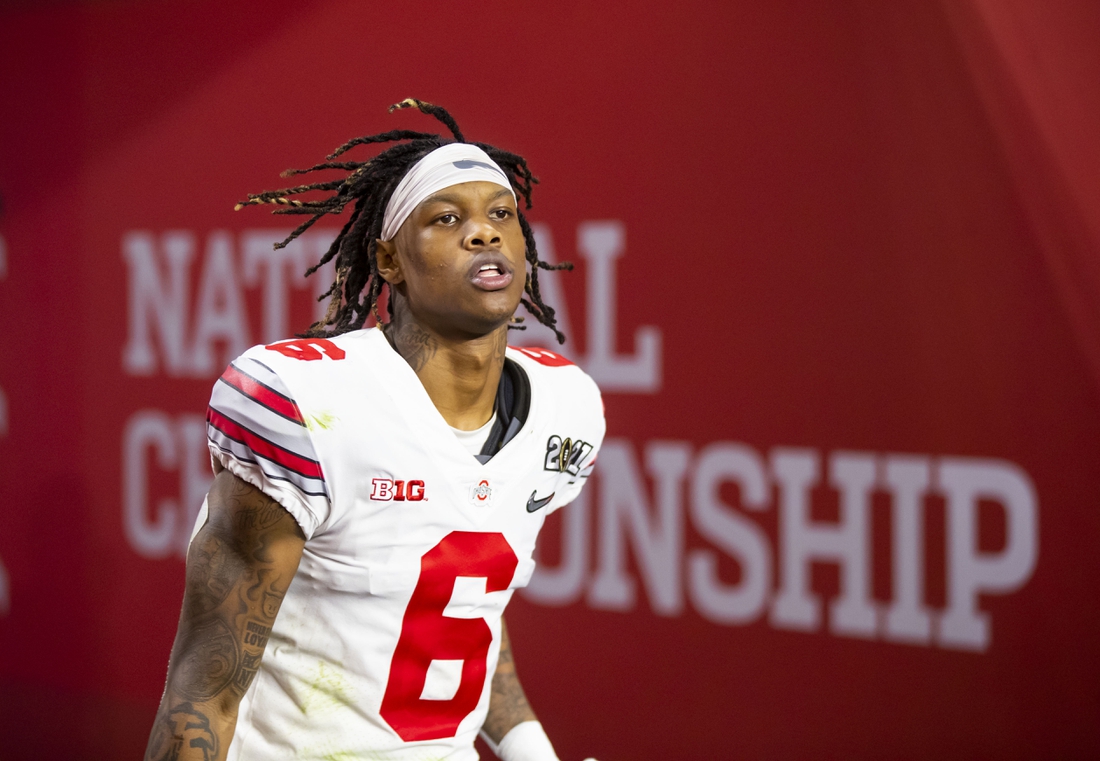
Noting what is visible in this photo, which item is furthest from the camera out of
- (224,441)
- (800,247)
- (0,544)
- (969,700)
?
(0,544)

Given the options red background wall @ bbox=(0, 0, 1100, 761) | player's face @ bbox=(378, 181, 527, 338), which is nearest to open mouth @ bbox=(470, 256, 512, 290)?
player's face @ bbox=(378, 181, 527, 338)

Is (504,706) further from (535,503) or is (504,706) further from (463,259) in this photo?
(463,259)

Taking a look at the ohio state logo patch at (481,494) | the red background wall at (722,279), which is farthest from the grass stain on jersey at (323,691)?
the red background wall at (722,279)

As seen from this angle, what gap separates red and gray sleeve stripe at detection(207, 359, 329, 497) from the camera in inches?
48.2

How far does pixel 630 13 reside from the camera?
2455 millimetres

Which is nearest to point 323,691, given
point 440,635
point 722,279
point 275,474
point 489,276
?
point 440,635

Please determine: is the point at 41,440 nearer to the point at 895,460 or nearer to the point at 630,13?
the point at 630,13

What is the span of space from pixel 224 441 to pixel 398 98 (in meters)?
1.68

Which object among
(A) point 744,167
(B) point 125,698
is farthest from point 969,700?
(B) point 125,698

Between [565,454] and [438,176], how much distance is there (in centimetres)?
37

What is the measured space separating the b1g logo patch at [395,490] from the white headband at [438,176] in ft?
1.09

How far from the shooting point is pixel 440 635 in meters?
1.35

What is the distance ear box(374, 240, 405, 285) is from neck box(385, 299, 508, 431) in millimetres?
62

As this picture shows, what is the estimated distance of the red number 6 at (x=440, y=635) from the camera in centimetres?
133
